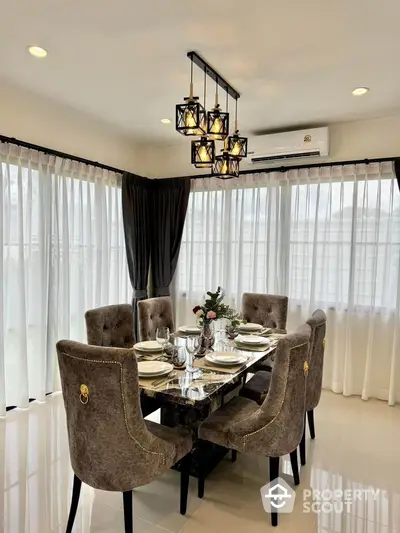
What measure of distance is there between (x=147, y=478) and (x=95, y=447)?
30 centimetres

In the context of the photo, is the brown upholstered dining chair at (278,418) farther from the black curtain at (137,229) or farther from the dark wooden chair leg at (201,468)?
the black curtain at (137,229)

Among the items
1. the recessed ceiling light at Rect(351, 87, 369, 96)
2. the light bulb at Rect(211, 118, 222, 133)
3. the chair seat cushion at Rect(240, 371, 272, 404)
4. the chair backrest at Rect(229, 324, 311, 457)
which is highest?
the recessed ceiling light at Rect(351, 87, 369, 96)

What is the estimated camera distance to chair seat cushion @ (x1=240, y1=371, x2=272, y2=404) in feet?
8.72

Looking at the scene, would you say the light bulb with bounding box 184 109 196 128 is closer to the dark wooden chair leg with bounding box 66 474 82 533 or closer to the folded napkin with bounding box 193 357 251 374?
the folded napkin with bounding box 193 357 251 374

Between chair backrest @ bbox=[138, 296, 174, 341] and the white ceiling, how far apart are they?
1901 millimetres

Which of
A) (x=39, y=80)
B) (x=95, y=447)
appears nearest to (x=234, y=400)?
(x=95, y=447)

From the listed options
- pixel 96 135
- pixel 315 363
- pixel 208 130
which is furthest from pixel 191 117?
pixel 96 135

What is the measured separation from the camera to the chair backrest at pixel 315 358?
2.39 m

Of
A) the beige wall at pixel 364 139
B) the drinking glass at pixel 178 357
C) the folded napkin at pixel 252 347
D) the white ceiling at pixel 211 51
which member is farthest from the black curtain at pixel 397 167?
the drinking glass at pixel 178 357

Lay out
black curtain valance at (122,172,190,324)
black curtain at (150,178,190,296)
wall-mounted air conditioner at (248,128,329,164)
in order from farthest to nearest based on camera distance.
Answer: black curtain at (150,178,190,296)
black curtain valance at (122,172,190,324)
wall-mounted air conditioner at (248,128,329,164)

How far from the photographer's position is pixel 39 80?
2.92 m

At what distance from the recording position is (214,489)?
2.25 meters

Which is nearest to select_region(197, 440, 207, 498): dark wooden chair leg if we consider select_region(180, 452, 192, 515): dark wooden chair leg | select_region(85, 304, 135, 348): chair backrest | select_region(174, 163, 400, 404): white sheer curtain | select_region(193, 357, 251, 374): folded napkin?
select_region(180, 452, 192, 515): dark wooden chair leg

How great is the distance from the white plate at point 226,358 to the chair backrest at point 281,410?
1.17 ft
